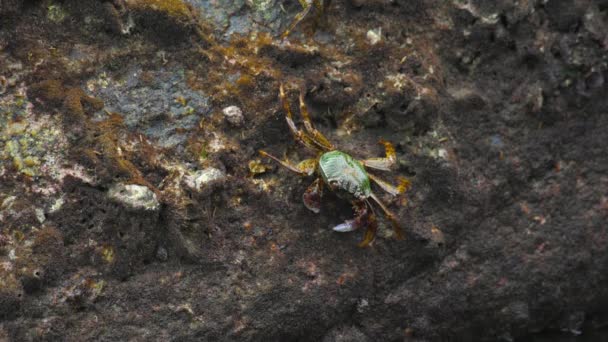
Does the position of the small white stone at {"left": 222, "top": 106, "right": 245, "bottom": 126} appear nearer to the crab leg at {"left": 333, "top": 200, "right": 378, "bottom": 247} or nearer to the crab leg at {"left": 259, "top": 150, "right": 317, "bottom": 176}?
the crab leg at {"left": 259, "top": 150, "right": 317, "bottom": 176}

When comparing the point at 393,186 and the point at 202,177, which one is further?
the point at 393,186

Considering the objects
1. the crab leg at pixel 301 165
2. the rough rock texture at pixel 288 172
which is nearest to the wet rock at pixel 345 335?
the rough rock texture at pixel 288 172

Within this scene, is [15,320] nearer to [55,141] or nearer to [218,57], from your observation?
[55,141]

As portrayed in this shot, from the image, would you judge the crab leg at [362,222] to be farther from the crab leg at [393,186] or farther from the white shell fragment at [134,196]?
the white shell fragment at [134,196]

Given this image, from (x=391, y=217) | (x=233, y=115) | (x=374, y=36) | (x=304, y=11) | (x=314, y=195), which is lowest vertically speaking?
(x=391, y=217)

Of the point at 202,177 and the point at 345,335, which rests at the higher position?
the point at 202,177

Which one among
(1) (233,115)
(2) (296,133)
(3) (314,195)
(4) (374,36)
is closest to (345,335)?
(3) (314,195)

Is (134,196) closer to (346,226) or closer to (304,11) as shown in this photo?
(346,226)
